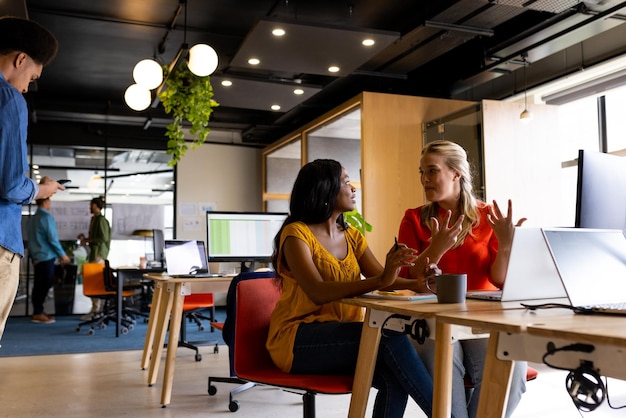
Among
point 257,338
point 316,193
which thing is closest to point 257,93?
point 316,193

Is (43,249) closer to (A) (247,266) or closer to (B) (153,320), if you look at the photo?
(B) (153,320)

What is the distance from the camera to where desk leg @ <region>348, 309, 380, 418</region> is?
6.09 ft

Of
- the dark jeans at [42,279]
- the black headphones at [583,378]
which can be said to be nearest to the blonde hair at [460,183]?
the black headphones at [583,378]

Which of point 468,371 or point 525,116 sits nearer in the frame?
point 468,371

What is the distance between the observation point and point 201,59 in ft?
16.2

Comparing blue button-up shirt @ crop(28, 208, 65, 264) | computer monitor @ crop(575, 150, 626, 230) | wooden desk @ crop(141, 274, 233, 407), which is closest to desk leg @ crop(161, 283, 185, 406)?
wooden desk @ crop(141, 274, 233, 407)

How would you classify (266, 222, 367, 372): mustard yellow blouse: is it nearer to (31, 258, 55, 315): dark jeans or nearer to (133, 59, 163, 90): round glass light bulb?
(133, 59, 163, 90): round glass light bulb

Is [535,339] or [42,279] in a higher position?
[535,339]

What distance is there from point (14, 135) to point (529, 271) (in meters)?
1.72

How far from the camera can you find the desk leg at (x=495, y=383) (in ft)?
4.39

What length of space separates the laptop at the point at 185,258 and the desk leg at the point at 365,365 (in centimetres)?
272

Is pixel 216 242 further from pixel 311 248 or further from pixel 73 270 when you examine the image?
pixel 73 270

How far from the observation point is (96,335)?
698cm

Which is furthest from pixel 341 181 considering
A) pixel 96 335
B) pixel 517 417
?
pixel 96 335
